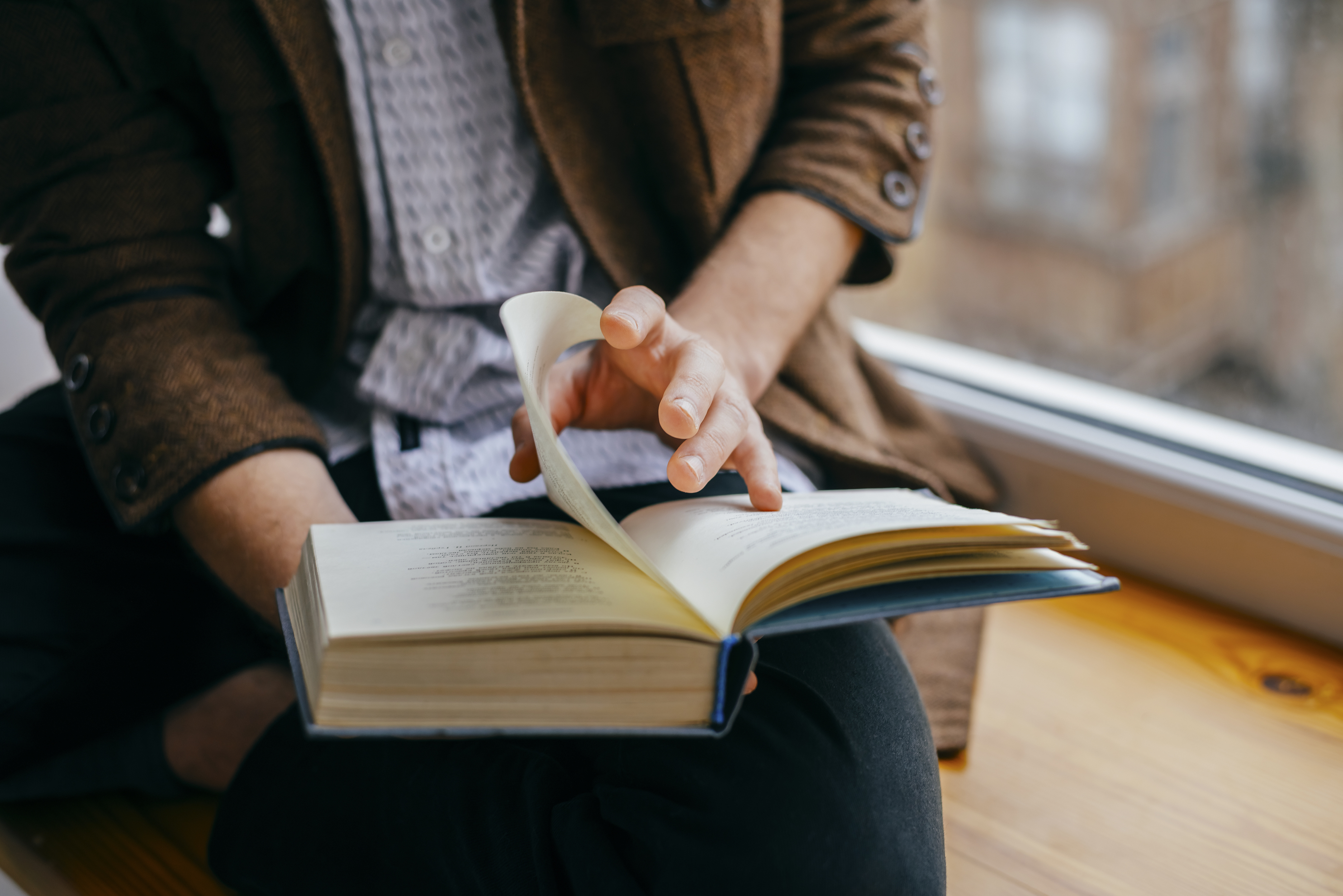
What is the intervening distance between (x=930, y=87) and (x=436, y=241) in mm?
387

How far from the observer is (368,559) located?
43cm

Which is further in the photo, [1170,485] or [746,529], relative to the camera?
[1170,485]

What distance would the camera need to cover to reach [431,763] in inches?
22.0

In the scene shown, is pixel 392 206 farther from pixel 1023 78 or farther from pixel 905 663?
pixel 1023 78

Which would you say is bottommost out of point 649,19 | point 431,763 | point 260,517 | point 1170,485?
point 1170,485

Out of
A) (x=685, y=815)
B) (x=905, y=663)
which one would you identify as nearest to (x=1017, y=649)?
(x=905, y=663)

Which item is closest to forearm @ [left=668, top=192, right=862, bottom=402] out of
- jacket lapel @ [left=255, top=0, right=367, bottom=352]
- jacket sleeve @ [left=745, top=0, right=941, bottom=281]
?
jacket sleeve @ [left=745, top=0, right=941, bottom=281]

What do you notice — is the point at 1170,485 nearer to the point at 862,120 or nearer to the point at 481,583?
the point at 862,120

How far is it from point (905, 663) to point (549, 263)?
0.37 meters

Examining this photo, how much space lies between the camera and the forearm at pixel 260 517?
0.59m

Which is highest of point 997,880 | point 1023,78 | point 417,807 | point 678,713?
point 678,713

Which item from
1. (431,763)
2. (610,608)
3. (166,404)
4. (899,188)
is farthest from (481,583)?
(899,188)

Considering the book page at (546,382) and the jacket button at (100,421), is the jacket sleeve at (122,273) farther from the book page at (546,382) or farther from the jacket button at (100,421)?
the book page at (546,382)

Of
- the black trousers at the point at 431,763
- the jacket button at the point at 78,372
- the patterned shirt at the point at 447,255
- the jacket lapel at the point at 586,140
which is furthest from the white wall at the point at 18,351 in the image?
the jacket lapel at the point at 586,140
